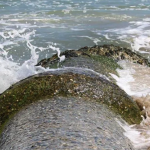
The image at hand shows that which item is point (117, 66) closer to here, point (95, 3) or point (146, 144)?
point (146, 144)

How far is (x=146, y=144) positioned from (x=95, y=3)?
90.3ft

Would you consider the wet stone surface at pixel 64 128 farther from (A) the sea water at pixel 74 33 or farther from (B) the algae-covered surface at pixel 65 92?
(A) the sea water at pixel 74 33

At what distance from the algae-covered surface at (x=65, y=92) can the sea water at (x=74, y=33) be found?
0.37 m

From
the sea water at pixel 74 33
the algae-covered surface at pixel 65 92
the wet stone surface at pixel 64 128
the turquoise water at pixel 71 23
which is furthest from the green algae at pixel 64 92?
the turquoise water at pixel 71 23

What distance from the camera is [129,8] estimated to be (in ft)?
90.4

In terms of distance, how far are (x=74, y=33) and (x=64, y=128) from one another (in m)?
14.5

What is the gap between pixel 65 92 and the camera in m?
4.15

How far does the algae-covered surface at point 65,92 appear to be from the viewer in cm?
408

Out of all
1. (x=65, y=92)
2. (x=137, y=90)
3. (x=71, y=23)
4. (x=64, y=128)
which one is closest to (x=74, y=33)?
(x=71, y=23)

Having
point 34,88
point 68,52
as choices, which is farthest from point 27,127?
point 68,52

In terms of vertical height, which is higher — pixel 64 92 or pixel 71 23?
pixel 64 92

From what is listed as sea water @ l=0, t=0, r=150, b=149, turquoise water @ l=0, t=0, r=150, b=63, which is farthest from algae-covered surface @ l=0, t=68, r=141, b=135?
turquoise water @ l=0, t=0, r=150, b=63

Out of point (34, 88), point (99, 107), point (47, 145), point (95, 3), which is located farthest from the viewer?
point (95, 3)

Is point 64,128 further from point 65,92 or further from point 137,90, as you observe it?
point 137,90
